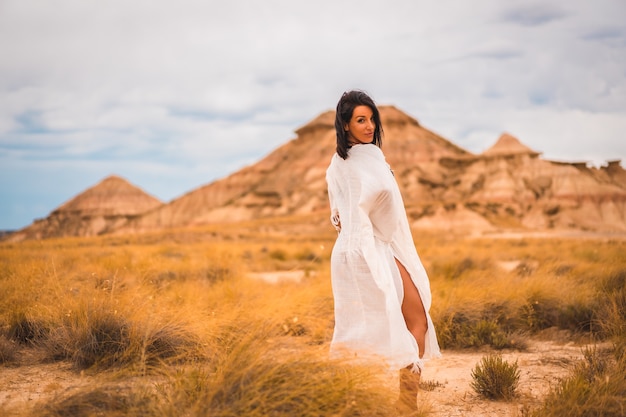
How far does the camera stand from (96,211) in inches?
3775

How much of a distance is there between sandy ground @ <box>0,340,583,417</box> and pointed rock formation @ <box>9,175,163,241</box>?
267ft

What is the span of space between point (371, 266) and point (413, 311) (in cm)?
42

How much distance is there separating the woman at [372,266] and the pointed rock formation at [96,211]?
8305 centimetres

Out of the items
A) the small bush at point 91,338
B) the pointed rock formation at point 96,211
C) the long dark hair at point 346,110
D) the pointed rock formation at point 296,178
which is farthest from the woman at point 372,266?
the pointed rock formation at point 96,211

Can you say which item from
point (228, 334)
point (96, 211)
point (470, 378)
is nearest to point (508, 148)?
point (96, 211)

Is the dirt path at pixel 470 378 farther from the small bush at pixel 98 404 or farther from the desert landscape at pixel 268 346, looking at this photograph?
the small bush at pixel 98 404

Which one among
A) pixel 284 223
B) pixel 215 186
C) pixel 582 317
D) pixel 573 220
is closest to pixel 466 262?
pixel 582 317

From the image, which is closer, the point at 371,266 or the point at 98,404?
the point at 98,404

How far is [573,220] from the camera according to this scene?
5416 centimetres

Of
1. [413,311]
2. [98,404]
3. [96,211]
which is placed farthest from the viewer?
[96,211]

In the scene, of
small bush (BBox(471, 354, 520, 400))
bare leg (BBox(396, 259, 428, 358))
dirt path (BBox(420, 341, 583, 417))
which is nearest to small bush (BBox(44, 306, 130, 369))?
bare leg (BBox(396, 259, 428, 358))

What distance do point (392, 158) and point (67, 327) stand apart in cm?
6979

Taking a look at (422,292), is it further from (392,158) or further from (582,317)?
(392,158)

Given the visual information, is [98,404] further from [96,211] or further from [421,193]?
[96,211]
